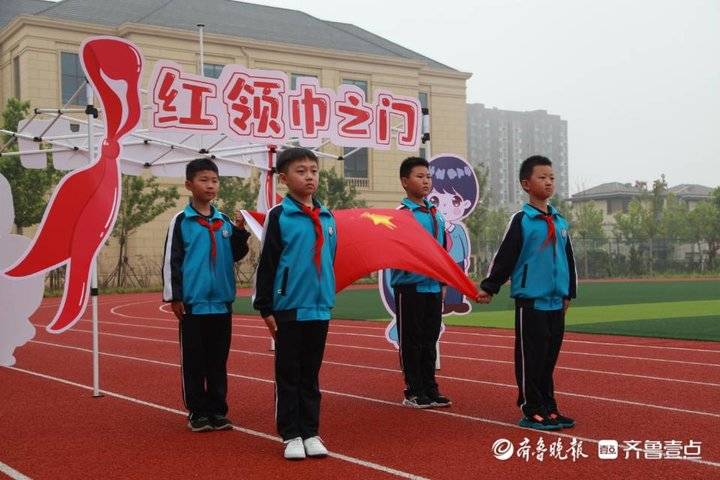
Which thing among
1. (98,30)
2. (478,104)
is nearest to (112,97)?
(98,30)

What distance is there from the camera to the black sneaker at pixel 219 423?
5.86 metres

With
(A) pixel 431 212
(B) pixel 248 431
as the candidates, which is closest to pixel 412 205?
(A) pixel 431 212

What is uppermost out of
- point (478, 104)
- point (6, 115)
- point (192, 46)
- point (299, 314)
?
point (478, 104)

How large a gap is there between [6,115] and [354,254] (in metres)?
25.3

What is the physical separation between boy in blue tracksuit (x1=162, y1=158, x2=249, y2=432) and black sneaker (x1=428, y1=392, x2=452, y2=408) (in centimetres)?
165

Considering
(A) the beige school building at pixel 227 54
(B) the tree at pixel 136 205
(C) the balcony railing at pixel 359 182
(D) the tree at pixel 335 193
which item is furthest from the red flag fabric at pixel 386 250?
(C) the balcony railing at pixel 359 182

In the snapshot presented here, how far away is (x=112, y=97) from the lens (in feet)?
24.7

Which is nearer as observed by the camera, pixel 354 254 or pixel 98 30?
pixel 354 254

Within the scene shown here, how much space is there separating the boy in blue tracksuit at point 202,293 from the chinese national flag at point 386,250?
1.53 ft

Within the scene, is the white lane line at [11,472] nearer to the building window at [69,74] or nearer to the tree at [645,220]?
the building window at [69,74]

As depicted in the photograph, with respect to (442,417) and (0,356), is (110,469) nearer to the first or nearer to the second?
(442,417)

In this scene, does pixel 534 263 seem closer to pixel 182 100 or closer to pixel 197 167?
pixel 197 167

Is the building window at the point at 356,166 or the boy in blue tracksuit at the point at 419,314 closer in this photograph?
the boy in blue tracksuit at the point at 419,314

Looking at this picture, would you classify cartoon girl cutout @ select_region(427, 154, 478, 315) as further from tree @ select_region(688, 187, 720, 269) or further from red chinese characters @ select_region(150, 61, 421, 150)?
tree @ select_region(688, 187, 720, 269)
